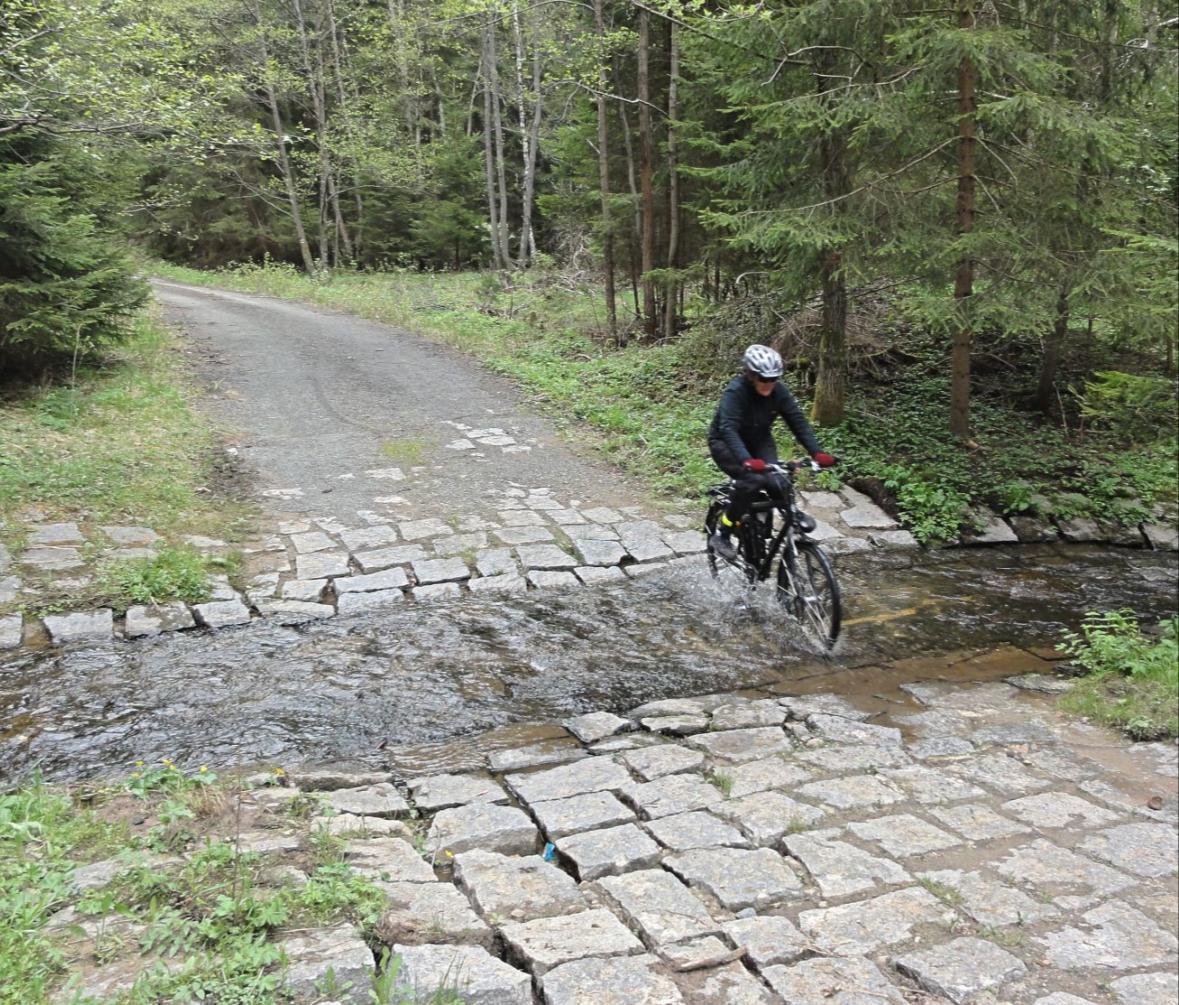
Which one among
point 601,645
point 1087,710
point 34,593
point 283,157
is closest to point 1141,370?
point 1087,710

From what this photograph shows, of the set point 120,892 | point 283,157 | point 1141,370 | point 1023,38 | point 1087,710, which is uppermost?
point 283,157

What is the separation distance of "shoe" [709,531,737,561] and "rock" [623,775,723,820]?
287 cm

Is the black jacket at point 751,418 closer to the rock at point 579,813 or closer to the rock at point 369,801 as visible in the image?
the rock at point 579,813

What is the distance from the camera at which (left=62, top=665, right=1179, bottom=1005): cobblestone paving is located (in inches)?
119

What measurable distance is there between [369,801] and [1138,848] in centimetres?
355

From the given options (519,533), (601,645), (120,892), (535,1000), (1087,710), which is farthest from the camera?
(519,533)

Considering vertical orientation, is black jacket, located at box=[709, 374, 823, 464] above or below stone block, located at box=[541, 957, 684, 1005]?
above

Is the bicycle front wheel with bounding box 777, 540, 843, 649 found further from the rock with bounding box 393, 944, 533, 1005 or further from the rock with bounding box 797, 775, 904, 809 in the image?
the rock with bounding box 393, 944, 533, 1005

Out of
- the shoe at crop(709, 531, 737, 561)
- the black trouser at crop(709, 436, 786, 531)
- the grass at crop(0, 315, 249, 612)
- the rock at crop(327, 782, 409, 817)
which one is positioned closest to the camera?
the rock at crop(327, 782, 409, 817)

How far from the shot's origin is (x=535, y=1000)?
2.87 metres

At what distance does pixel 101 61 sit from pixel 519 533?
645 cm

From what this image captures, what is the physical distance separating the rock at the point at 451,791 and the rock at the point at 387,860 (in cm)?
41

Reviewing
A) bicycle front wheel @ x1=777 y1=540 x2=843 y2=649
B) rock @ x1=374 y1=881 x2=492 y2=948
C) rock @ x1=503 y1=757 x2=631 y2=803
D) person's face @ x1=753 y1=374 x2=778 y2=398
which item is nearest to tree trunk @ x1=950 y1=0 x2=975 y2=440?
person's face @ x1=753 y1=374 x2=778 y2=398

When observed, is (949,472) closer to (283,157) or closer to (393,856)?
(393,856)
